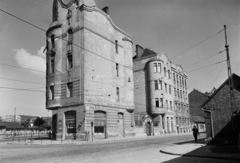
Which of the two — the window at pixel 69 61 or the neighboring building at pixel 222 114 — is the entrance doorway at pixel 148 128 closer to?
the window at pixel 69 61

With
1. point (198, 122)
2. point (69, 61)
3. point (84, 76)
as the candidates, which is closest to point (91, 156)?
point (84, 76)

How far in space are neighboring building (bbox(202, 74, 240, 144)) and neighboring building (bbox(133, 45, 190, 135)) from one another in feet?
77.2

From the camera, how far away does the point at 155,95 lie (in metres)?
48.2

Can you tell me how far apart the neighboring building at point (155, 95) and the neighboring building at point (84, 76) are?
10063 mm

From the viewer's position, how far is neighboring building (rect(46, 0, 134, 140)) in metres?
30.9

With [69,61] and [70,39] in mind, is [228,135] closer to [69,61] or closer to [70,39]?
[69,61]

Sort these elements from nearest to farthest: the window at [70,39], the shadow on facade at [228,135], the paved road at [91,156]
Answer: the paved road at [91,156]
the shadow on facade at [228,135]
the window at [70,39]

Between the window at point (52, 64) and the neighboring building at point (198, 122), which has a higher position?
the window at point (52, 64)

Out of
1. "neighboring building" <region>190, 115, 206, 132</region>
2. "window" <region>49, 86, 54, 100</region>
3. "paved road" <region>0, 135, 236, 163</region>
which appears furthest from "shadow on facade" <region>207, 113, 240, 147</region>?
"neighboring building" <region>190, 115, 206, 132</region>

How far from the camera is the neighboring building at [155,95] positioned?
46859 mm

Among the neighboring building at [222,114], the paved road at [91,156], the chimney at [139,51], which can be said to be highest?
the chimney at [139,51]

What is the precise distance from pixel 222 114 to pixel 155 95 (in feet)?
93.9

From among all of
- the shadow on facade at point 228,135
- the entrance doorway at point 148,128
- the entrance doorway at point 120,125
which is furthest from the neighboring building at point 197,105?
the shadow on facade at point 228,135

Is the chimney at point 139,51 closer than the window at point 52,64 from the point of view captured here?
No
